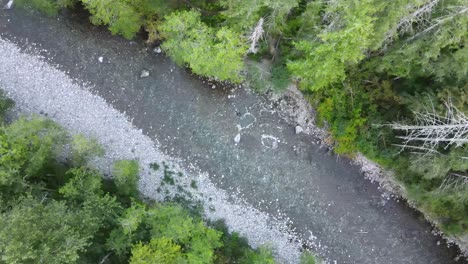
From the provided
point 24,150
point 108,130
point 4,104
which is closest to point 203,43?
point 108,130

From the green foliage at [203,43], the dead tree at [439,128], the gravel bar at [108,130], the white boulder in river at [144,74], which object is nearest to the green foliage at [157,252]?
the gravel bar at [108,130]

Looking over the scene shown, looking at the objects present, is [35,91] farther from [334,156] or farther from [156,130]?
[334,156]

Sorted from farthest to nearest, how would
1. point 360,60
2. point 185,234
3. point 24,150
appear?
point 185,234
point 360,60
point 24,150

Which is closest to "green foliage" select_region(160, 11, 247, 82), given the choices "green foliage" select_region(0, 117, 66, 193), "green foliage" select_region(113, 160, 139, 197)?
"green foliage" select_region(113, 160, 139, 197)

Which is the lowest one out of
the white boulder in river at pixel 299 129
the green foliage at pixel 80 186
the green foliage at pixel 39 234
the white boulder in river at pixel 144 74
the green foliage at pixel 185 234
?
the green foliage at pixel 185 234

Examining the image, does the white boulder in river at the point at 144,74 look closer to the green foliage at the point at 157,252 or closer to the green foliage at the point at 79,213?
the green foliage at the point at 79,213

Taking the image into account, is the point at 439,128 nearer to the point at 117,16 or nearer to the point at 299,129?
the point at 299,129

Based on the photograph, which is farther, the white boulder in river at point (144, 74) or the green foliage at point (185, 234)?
the white boulder in river at point (144, 74)
